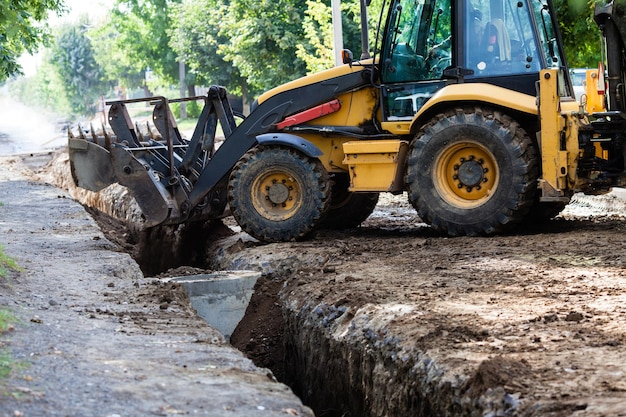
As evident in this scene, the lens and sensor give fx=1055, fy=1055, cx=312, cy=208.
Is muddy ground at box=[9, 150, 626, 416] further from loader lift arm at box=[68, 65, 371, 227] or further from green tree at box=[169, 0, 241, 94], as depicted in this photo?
green tree at box=[169, 0, 241, 94]

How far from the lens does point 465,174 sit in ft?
39.6

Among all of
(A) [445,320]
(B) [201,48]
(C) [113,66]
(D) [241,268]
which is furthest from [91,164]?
(C) [113,66]

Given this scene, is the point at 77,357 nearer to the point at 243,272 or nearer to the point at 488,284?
the point at 488,284

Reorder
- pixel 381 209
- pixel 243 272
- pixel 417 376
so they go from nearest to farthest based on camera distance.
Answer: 1. pixel 417 376
2. pixel 243 272
3. pixel 381 209

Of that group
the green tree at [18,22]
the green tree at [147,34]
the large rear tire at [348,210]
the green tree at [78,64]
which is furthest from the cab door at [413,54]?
the green tree at [78,64]

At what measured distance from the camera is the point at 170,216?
13.2 m

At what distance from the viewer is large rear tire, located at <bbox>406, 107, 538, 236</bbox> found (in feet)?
38.1

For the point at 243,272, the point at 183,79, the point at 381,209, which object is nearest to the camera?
the point at 243,272

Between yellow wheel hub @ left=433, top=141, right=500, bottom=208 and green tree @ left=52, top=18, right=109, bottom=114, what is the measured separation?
3894 inches

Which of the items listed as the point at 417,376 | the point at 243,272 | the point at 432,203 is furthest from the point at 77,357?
the point at 432,203

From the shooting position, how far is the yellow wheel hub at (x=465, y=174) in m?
11.9

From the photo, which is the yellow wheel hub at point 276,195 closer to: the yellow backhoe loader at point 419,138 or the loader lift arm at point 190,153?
the yellow backhoe loader at point 419,138

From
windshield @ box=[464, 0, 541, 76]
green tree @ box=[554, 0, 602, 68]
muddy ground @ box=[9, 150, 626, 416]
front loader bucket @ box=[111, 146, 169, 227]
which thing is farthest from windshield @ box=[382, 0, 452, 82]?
green tree @ box=[554, 0, 602, 68]

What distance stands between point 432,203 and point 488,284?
3.21 metres
